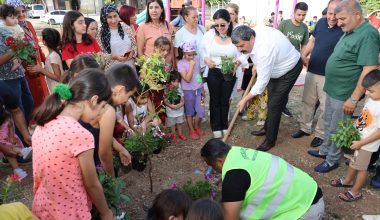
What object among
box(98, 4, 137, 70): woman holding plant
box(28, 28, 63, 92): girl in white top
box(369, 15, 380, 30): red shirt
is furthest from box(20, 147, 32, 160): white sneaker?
box(369, 15, 380, 30): red shirt

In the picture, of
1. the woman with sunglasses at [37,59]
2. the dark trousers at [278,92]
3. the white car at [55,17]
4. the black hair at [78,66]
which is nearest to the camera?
the black hair at [78,66]

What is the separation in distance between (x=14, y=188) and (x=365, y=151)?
13.0 feet

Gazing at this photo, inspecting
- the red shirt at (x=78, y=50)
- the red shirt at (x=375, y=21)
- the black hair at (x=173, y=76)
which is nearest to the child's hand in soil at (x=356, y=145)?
the black hair at (x=173, y=76)

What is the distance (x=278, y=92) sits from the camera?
4180 mm

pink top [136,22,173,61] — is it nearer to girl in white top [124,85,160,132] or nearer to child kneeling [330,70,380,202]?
girl in white top [124,85,160,132]

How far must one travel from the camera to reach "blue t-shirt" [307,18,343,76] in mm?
4211

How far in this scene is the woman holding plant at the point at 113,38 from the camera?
14.4 ft

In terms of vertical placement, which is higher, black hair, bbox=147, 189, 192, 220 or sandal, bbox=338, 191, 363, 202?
black hair, bbox=147, 189, 192, 220

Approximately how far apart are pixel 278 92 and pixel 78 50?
2720 millimetres

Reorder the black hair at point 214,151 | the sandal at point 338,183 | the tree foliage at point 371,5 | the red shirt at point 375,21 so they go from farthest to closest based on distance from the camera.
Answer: the tree foliage at point 371,5
the red shirt at point 375,21
the sandal at point 338,183
the black hair at point 214,151

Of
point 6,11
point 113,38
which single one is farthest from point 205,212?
point 6,11

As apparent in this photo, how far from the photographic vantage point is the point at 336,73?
374 cm

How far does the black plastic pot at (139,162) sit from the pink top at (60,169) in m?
1.67

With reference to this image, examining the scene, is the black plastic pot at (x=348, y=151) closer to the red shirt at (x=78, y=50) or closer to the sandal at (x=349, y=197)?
the sandal at (x=349, y=197)
